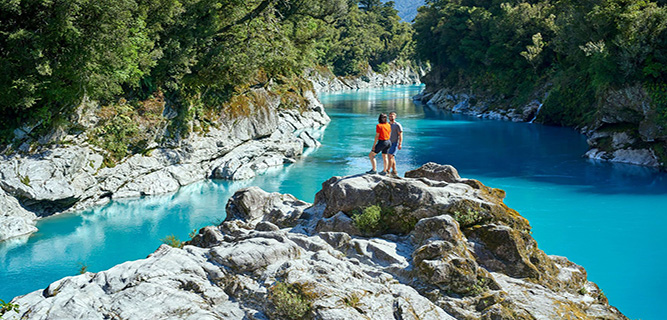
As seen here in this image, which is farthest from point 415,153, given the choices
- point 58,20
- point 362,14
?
point 362,14

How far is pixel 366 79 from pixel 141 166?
93568 millimetres

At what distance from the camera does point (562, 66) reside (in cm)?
4981

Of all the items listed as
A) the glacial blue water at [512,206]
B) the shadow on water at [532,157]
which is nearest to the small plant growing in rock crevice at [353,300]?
the glacial blue water at [512,206]

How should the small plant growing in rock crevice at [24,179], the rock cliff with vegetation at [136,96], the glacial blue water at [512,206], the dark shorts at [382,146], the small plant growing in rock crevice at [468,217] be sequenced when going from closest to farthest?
the small plant growing in rock crevice at [468,217] < the dark shorts at [382,146] < the glacial blue water at [512,206] < the rock cliff with vegetation at [136,96] < the small plant growing in rock crevice at [24,179]

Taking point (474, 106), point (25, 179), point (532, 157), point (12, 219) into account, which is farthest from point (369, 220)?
point (474, 106)

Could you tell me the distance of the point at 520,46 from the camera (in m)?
56.7

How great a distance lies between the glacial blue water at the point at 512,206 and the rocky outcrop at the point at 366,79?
48543 mm

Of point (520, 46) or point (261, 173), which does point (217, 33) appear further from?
point (520, 46)

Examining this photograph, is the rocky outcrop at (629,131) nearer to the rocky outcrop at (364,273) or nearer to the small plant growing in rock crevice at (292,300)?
the rocky outcrop at (364,273)

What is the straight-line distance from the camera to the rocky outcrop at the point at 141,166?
20.2 metres

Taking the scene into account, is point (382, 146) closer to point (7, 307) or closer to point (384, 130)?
point (384, 130)

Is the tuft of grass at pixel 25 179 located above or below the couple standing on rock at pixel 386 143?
below

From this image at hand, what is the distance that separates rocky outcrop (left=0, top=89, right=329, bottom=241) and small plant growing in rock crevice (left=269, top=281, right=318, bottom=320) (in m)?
14.6

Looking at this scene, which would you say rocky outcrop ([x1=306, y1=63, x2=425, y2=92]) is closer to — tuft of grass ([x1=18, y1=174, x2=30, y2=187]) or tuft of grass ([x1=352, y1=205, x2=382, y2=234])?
tuft of grass ([x1=18, y1=174, x2=30, y2=187])
